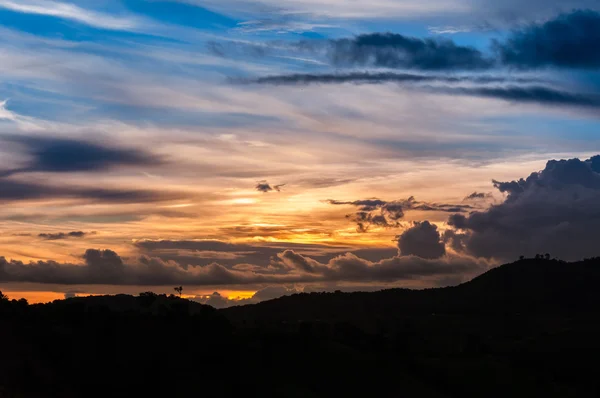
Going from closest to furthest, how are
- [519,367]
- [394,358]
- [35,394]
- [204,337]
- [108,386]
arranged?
[35,394] < [108,386] < [204,337] < [394,358] < [519,367]

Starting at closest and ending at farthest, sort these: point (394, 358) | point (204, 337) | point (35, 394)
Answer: point (35, 394) < point (204, 337) < point (394, 358)

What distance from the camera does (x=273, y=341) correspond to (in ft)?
451

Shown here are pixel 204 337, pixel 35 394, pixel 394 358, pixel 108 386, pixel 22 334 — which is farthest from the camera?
pixel 394 358

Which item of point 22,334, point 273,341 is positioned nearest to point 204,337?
point 273,341

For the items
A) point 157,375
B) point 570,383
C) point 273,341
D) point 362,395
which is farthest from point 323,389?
point 570,383

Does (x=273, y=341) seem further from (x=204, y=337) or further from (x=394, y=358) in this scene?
(x=394, y=358)

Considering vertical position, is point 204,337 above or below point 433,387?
above

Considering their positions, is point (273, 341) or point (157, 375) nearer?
point (157, 375)

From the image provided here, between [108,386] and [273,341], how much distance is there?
3772 cm

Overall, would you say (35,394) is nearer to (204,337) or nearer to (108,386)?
(108,386)

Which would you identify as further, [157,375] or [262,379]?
[262,379]

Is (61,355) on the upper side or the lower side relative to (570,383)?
upper

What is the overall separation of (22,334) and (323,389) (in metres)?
48.3

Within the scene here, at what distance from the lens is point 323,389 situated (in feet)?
407
